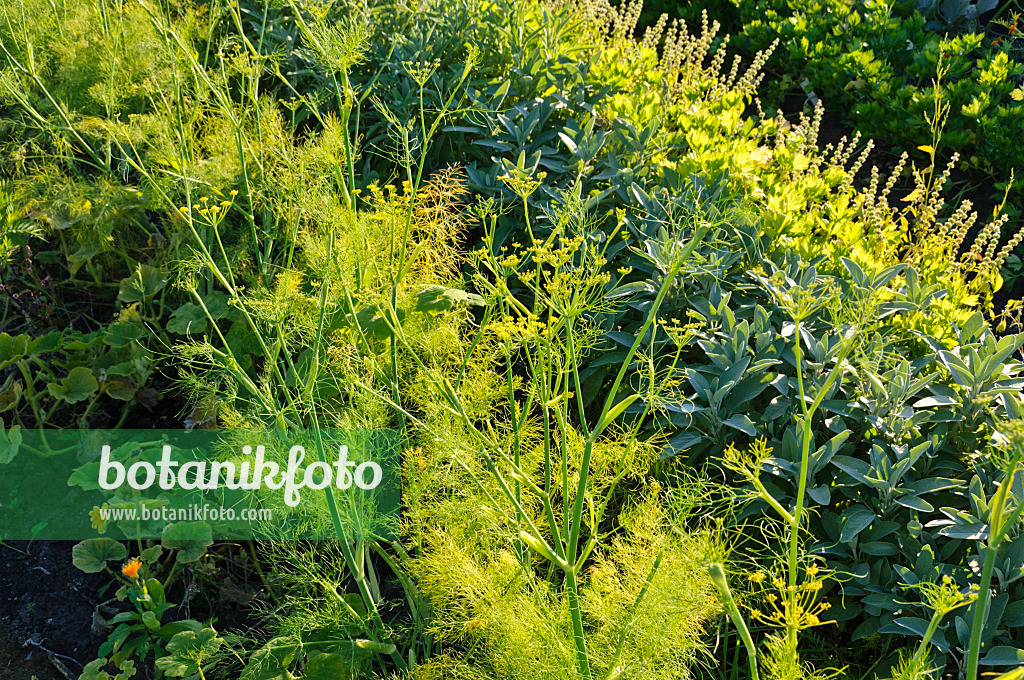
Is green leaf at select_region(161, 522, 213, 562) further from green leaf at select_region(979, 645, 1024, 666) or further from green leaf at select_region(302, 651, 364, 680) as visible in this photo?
green leaf at select_region(979, 645, 1024, 666)

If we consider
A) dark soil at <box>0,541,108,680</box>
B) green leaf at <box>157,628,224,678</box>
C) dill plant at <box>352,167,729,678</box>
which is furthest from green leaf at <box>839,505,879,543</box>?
dark soil at <box>0,541,108,680</box>

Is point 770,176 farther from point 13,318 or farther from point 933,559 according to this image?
point 13,318

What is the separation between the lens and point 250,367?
233cm

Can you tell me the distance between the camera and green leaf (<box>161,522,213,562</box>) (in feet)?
6.41

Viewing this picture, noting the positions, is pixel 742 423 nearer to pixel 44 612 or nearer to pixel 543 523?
pixel 543 523

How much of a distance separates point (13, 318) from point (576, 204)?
86.5 inches

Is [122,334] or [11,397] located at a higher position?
[122,334]

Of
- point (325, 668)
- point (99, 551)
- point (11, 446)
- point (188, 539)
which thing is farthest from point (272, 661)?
point (11, 446)

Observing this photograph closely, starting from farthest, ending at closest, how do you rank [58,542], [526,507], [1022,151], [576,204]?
[1022,151] → [58,542] → [526,507] → [576,204]

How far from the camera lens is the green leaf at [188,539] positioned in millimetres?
1955

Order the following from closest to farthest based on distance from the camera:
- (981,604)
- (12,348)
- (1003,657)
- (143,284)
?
(981,604) < (1003,657) < (12,348) < (143,284)

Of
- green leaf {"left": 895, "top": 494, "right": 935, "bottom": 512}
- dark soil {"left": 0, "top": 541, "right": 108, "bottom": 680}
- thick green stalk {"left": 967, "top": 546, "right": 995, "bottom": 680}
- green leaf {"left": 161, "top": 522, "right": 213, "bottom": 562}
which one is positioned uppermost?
thick green stalk {"left": 967, "top": 546, "right": 995, "bottom": 680}

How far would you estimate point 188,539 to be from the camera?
1.99 m

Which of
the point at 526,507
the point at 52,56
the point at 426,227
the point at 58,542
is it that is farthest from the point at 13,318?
the point at 526,507
